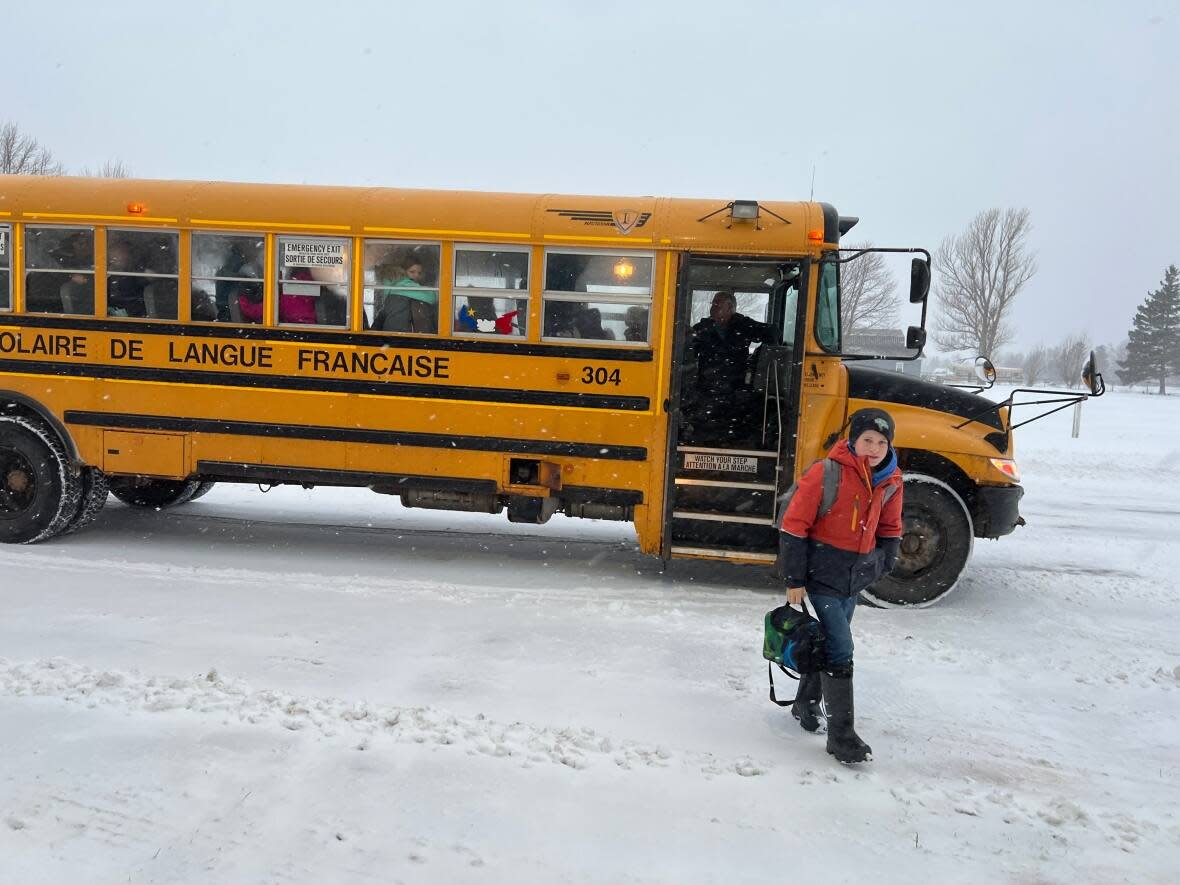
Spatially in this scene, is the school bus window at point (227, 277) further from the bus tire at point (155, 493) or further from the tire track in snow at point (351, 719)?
the tire track in snow at point (351, 719)

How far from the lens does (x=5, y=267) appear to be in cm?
682

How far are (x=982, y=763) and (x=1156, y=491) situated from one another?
10222 mm

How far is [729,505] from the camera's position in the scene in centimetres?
632

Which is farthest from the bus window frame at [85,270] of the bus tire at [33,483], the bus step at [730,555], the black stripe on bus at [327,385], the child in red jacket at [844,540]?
the child in red jacket at [844,540]

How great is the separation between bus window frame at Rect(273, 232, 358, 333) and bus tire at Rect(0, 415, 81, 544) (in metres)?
2.08

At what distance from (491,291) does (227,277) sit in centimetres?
204

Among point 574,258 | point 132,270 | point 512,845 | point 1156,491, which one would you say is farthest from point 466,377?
point 1156,491

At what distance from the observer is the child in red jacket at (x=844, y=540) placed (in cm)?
366

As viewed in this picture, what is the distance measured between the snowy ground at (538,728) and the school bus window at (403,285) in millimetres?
1872

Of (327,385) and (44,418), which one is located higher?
(327,385)

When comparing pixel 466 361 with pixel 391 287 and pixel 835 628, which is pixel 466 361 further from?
pixel 835 628

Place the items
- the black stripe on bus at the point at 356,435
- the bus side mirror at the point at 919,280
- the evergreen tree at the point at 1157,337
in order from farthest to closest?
the evergreen tree at the point at 1157,337 → the black stripe on bus at the point at 356,435 → the bus side mirror at the point at 919,280

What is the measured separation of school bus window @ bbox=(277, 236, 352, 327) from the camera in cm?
644

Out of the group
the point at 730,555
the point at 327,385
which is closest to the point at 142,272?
the point at 327,385
